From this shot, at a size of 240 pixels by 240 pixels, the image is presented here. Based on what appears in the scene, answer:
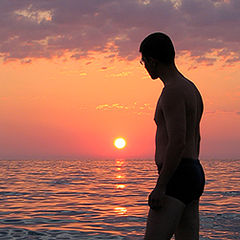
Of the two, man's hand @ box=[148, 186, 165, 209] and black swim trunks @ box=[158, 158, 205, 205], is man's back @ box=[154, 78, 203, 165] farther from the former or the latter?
man's hand @ box=[148, 186, 165, 209]

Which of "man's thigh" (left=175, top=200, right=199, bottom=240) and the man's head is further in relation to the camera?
"man's thigh" (left=175, top=200, right=199, bottom=240)

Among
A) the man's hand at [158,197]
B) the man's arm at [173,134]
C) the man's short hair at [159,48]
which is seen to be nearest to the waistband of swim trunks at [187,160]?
the man's arm at [173,134]

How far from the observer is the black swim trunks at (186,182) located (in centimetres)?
293

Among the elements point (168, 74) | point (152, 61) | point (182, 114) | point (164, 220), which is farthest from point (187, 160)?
point (152, 61)

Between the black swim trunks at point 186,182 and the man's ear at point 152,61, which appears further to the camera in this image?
the man's ear at point 152,61

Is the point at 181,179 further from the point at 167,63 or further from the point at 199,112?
the point at 167,63

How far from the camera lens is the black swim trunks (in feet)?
9.62

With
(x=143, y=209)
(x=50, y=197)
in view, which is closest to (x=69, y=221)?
(x=143, y=209)

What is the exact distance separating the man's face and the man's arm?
313 millimetres

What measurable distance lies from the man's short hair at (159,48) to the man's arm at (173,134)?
0.34 m

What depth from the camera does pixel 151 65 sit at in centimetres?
314

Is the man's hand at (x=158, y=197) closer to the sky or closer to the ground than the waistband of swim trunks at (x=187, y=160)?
closer to the ground

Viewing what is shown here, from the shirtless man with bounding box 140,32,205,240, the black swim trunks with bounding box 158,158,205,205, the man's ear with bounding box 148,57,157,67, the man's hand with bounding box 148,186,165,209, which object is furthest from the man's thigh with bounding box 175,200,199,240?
the man's ear with bounding box 148,57,157,67

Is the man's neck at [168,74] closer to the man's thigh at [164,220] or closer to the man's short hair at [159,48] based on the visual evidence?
the man's short hair at [159,48]
